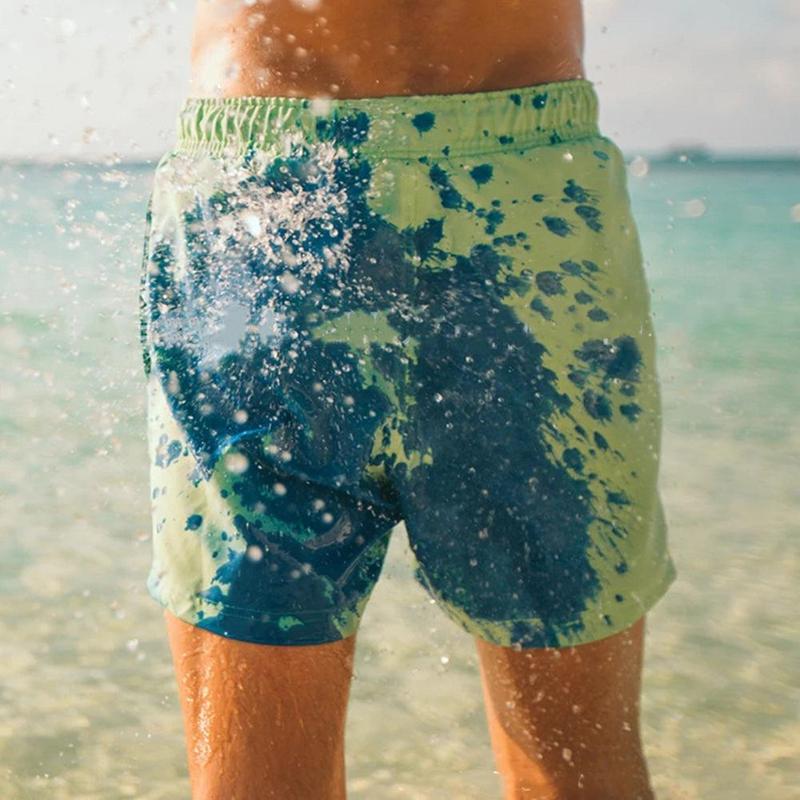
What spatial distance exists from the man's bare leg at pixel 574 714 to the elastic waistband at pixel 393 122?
0.52 meters

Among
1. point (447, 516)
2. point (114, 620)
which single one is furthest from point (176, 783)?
point (447, 516)

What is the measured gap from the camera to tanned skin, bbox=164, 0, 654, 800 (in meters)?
1.14

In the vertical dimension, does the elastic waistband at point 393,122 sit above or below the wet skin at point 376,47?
below

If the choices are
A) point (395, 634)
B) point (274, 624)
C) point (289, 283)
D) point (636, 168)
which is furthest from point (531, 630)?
point (395, 634)

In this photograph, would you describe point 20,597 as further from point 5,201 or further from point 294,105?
point 5,201

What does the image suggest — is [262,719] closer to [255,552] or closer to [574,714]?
[255,552]

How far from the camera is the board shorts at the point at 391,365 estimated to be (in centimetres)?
115

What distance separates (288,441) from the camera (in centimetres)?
115

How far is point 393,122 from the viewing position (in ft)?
3.81

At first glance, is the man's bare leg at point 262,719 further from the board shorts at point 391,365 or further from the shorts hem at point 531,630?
the shorts hem at point 531,630

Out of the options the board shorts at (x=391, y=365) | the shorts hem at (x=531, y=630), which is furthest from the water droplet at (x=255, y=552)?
the shorts hem at (x=531, y=630)

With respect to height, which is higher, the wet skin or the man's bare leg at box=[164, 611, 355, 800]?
the wet skin

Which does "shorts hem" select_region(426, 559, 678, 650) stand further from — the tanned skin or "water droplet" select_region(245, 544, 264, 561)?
"water droplet" select_region(245, 544, 264, 561)

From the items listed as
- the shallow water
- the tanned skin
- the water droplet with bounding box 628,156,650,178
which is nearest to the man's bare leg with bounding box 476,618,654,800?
the tanned skin
